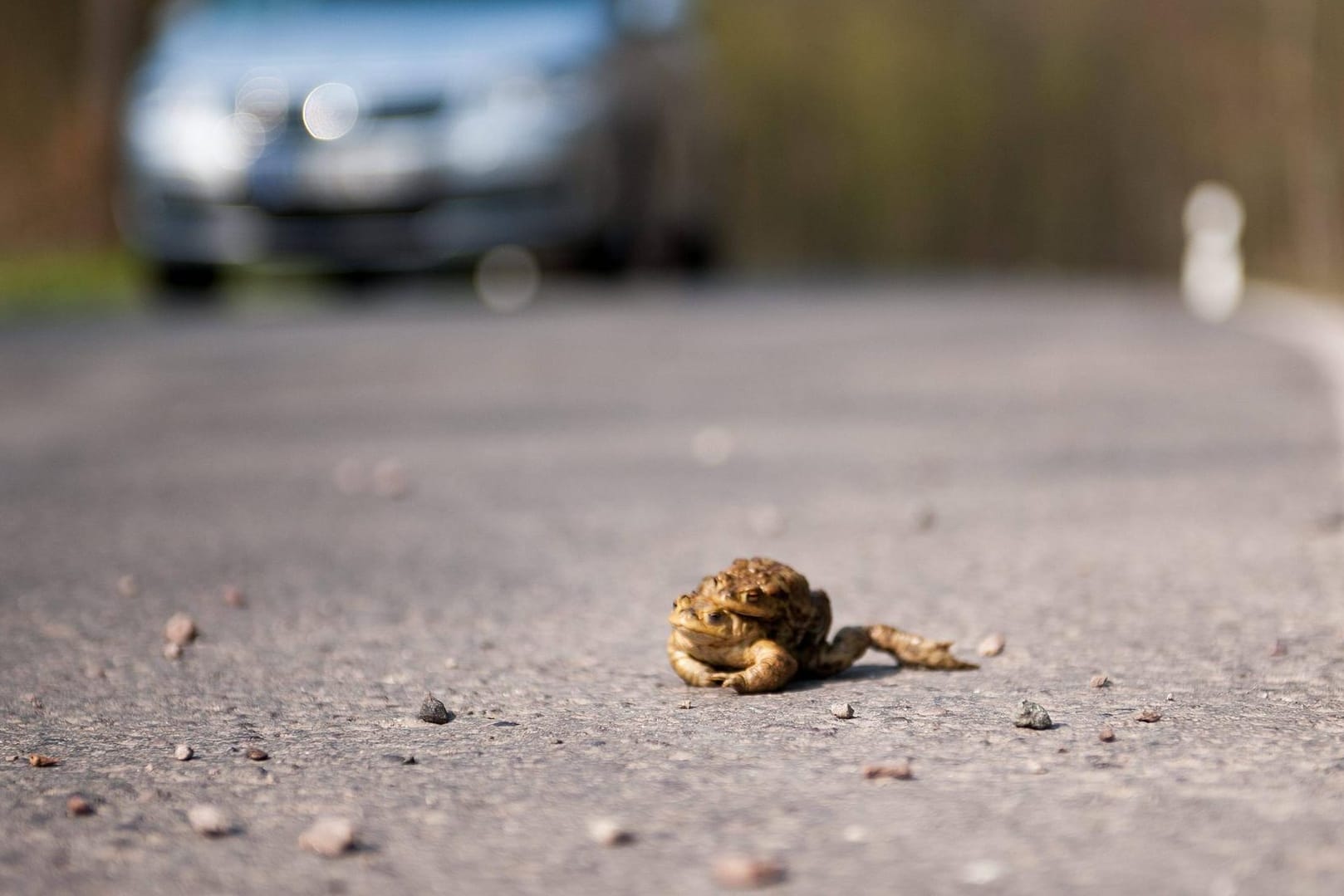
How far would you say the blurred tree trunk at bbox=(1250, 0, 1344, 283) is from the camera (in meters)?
20.8

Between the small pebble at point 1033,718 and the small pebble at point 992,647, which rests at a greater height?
the small pebble at point 1033,718

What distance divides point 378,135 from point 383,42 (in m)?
0.63

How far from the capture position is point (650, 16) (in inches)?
513

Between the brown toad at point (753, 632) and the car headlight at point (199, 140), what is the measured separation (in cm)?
840

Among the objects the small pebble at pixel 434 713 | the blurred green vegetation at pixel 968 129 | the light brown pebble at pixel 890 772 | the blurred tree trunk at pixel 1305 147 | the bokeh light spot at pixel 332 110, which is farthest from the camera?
the blurred green vegetation at pixel 968 129

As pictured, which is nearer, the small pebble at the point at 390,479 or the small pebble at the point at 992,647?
the small pebble at the point at 992,647

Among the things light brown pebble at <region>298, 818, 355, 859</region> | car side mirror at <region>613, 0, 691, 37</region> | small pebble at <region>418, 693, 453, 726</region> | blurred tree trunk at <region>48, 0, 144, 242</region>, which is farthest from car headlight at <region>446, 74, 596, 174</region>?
light brown pebble at <region>298, 818, 355, 859</region>

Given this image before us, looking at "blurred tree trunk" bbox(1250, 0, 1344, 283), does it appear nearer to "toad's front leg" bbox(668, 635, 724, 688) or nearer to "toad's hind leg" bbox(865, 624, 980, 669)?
"toad's hind leg" bbox(865, 624, 980, 669)

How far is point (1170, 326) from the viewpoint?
36.2ft

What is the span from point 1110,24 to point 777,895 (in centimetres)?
3021

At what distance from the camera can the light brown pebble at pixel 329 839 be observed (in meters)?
2.49

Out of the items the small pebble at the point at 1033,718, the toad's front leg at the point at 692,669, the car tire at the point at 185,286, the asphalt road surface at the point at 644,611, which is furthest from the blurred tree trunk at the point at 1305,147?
the small pebble at the point at 1033,718

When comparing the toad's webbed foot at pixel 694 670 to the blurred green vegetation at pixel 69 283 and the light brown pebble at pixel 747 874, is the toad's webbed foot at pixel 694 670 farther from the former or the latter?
the blurred green vegetation at pixel 69 283

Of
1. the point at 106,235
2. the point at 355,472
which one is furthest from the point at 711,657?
the point at 106,235
